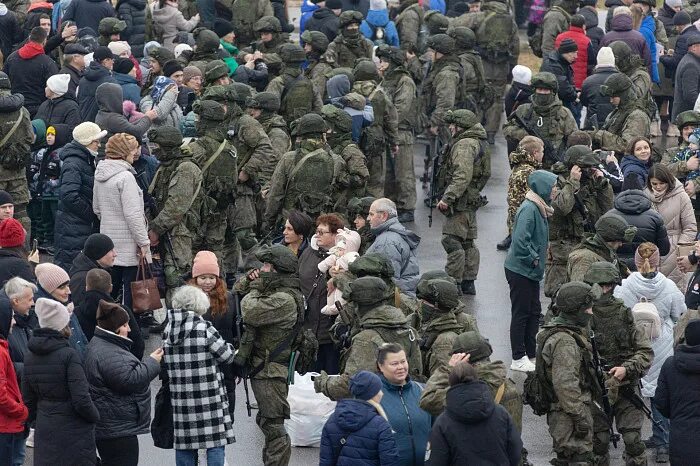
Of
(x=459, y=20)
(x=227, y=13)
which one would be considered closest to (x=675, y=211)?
(x=459, y=20)

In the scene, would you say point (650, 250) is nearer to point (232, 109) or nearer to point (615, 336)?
point (615, 336)

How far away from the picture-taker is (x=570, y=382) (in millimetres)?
11445

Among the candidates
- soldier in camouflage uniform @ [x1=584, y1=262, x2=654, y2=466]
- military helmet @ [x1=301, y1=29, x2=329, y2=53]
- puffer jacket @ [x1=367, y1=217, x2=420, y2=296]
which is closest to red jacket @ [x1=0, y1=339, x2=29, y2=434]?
puffer jacket @ [x1=367, y1=217, x2=420, y2=296]

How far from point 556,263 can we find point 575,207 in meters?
0.63

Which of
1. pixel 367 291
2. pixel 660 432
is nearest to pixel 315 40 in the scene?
pixel 660 432

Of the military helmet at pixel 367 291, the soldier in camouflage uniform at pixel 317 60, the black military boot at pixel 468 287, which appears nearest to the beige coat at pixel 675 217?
the black military boot at pixel 468 287

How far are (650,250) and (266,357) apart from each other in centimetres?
346

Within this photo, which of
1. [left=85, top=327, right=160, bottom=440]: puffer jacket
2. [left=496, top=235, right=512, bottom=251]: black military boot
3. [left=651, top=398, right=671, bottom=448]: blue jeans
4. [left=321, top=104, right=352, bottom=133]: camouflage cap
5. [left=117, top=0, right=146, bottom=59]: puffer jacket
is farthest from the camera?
[left=117, top=0, right=146, bottom=59]: puffer jacket

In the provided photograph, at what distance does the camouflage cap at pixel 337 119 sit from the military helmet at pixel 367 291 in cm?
520

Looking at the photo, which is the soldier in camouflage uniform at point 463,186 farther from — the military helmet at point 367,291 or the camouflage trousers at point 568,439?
the military helmet at point 367,291

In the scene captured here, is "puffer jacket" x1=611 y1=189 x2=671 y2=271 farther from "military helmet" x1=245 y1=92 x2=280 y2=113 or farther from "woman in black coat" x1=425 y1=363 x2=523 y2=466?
"woman in black coat" x1=425 y1=363 x2=523 y2=466

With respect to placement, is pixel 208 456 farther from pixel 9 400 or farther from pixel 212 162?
pixel 212 162

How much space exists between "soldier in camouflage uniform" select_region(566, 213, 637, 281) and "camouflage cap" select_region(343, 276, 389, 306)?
2.63 meters

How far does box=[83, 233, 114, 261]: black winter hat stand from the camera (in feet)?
41.6
